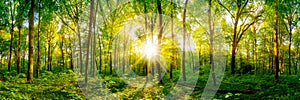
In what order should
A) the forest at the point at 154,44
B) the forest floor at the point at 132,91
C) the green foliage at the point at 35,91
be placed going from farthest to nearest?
the forest at the point at 154,44, the forest floor at the point at 132,91, the green foliage at the point at 35,91

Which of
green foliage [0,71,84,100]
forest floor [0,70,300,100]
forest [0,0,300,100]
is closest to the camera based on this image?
green foliage [0,71,84,100]

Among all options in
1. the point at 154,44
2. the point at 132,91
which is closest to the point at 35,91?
the point at 132,91

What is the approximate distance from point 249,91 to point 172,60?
827cm

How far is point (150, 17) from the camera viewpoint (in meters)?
25.2

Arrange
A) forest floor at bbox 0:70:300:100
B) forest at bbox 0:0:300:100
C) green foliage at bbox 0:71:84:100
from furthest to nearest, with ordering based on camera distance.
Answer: forest at bbox 0:0:300:100 → forest floor at bbox 0:70:300:100 → green foliage at bbox 0:71:84:100

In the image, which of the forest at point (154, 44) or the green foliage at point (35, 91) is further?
the forest at point (154, 44)

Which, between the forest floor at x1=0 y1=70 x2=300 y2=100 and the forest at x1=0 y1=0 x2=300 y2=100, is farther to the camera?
the forest at x1=0 y1=0 x2=300 y2=100

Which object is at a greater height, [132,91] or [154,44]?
[154,44]

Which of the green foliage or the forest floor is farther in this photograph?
the forest floor

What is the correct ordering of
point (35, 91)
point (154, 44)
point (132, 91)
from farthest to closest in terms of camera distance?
point (154, 44), point (132, 91), point (35, 91)

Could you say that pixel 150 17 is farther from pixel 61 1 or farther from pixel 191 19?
pixel 61 1

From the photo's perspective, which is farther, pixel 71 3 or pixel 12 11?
pixel 71 3

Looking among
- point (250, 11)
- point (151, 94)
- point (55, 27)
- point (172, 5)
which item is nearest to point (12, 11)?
point (55, 27)

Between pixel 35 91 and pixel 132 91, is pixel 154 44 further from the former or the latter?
pixel 35 91
